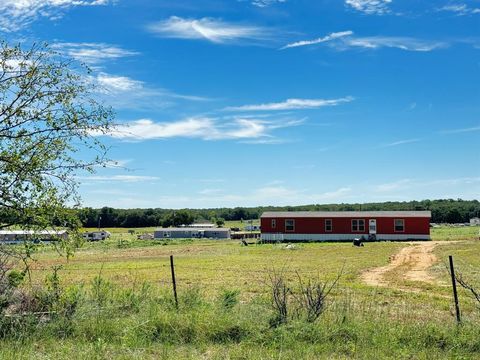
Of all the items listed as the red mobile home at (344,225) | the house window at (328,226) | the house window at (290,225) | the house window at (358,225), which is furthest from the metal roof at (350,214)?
the house window at (358,225)

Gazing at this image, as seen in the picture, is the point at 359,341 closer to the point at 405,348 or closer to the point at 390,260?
the point at 405,348

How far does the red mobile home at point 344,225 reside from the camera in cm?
5400

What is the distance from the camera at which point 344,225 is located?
5572 centimetres

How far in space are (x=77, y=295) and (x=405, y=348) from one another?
5.99 metres

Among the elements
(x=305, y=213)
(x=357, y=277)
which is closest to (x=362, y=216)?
(x=305, y=213)

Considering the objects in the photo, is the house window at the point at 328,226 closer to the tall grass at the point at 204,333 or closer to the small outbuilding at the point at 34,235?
the tall grass at the point at 204,333

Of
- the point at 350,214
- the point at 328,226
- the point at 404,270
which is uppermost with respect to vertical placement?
the point at 350,214

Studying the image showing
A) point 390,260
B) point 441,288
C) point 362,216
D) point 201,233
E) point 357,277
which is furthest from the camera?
point 201,233

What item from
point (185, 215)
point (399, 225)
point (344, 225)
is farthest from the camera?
point (185, 215)

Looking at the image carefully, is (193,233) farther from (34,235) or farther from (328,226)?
(34,235)

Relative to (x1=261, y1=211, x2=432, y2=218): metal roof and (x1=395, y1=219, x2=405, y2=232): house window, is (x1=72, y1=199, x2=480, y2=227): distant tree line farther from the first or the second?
(x1=395, y1=219, x2=405, y2=232): house window

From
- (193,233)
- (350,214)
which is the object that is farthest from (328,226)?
(193,233)

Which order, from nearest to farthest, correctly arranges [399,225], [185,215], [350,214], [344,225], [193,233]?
1. [399,225]
2. [344,225]
3. [350,214]
4. [193,233]
5. [185,215]

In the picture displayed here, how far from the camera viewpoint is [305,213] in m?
59.3
